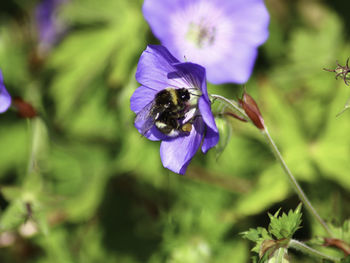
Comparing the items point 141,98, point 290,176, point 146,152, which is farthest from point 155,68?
point 146,152

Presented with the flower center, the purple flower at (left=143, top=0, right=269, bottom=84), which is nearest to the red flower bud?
the purple flower at (left=143, top=0, right=269, bottom=84)

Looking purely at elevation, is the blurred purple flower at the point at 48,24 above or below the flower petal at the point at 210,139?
below

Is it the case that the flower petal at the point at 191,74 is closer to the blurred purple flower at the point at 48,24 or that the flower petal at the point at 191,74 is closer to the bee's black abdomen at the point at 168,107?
the bee's black abdomen at the point at 168,107

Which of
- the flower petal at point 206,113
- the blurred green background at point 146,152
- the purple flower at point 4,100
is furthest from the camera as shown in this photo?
the blurred green background at point 146,152

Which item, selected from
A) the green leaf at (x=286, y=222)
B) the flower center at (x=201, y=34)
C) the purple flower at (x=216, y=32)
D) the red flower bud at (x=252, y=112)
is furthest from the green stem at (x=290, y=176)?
the flower center at (x=201, y=34)

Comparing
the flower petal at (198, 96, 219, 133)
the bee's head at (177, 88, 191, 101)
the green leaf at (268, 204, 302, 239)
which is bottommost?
the green leaf at (268, 204, 302, 239)

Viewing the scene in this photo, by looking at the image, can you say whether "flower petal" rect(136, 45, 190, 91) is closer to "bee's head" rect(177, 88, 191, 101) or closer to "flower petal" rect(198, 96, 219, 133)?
"bee's head" rect(177, 88, 191, 101)

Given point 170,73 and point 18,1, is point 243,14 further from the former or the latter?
point 18,1
